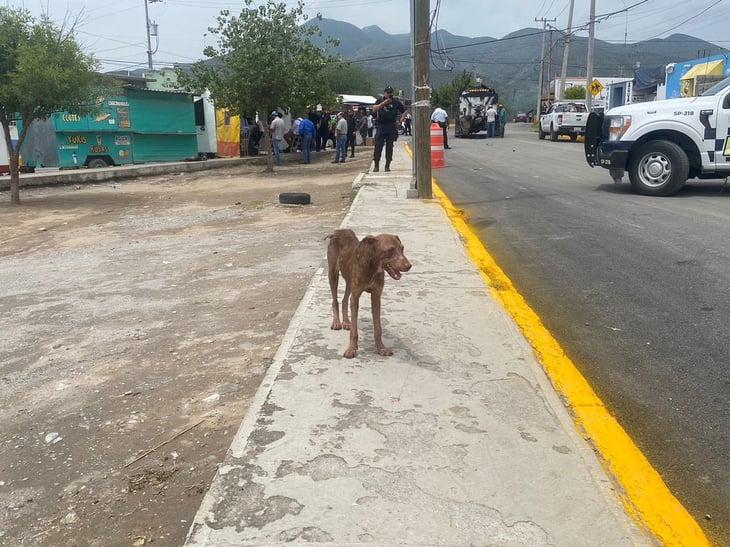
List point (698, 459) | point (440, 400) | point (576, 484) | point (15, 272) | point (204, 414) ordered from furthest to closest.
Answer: point (15, 272) < point (204, 414) < point (440, 400) < point (698, 459) < point (576, 484)

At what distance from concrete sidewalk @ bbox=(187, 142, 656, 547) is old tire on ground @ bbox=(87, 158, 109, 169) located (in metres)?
19.2

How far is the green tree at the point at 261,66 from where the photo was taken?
19422 mm

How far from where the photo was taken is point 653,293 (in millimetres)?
5242

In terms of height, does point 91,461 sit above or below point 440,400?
below

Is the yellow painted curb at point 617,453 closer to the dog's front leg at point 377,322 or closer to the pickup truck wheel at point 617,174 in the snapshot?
the dog's front leg at point 377,322

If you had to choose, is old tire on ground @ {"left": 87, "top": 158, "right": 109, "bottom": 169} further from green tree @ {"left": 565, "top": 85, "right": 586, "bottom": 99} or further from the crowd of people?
green tree @ {"left": 565, "top": 85, "right": 586, "bottom": 99}

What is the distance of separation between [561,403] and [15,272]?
6.62 meters

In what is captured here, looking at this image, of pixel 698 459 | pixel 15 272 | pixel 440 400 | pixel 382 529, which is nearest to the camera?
pixel 382 529

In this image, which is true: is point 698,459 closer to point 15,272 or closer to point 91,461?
point 91,461

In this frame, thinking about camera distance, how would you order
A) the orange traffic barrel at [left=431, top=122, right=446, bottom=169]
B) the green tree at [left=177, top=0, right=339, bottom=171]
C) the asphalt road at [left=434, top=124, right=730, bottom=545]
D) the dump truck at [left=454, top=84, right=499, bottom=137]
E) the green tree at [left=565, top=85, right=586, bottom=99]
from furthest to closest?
the green tree at [left=565, top=85, right=586, bottom=99] < the dump truck at [left=454, top=84, right=499, bottom=137] < the green tree at [left=177, top=0, right=339, bottom=171] < the orange traffic barrel at [left=431, top=122, right=446, bottom=169] < the asphalt road at [left=434, top=124, right=730, bottom=545]

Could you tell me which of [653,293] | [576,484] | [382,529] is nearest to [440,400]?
[576,484]

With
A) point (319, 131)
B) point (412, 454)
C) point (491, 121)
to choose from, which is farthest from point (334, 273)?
point (491, 121)

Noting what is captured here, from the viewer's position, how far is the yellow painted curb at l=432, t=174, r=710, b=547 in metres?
2.24

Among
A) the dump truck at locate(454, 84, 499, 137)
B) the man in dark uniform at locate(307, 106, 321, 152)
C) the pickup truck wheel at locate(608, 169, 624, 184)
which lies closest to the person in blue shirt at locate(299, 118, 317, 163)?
the man in dark uniform at locate(307, 106, 321, 152)
